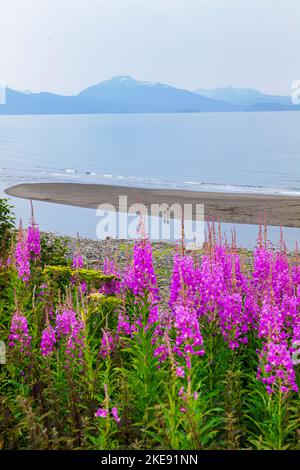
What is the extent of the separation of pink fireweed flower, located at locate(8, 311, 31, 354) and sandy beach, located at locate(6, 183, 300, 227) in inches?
1089

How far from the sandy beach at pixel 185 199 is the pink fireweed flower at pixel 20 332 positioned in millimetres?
27656

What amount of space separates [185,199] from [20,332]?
38.0 metres

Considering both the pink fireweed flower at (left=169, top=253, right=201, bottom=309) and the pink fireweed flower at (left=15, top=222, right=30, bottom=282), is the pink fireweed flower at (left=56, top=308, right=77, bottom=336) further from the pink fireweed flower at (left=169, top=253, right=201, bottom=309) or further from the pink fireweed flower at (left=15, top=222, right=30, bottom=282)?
the pink fireweed flower at (left=15, top=222, right=30, bottom=282)

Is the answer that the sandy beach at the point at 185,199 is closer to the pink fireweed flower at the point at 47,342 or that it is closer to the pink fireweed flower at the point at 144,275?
the pink fireweed flower at the point at 144,275

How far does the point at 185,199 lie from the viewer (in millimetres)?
45531

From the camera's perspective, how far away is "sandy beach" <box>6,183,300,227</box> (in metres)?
37.7

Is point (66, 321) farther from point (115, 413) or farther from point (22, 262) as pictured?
point (22, 262)

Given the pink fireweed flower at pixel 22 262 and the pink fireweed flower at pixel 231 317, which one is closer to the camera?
the pink fireweed flower at pixel 231 317

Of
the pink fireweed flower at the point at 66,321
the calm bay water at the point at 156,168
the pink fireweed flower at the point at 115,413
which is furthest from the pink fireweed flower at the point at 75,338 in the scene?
the calm bay water at the point at 156,168

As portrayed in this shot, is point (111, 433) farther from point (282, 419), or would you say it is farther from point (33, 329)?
point (33, 329)

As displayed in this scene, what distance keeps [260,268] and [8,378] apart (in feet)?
12.4

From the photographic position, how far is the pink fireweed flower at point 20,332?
25.9 ft

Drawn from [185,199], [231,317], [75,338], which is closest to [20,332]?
[75,338]
